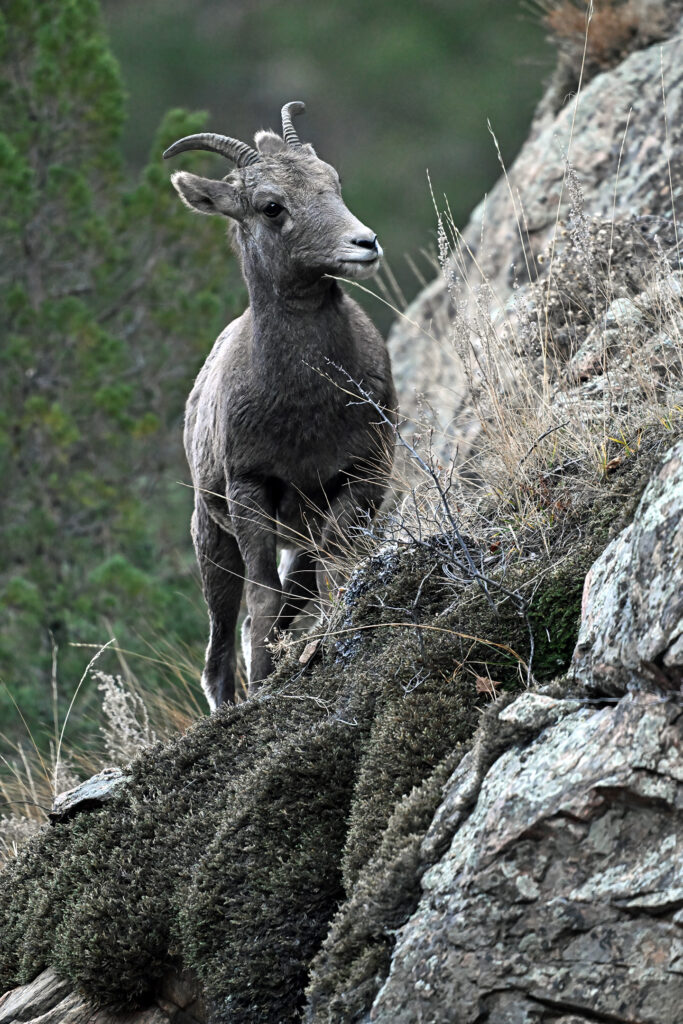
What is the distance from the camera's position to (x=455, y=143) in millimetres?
22953

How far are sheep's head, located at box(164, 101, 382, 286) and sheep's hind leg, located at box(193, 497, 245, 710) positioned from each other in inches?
53.6

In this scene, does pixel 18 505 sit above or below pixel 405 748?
below

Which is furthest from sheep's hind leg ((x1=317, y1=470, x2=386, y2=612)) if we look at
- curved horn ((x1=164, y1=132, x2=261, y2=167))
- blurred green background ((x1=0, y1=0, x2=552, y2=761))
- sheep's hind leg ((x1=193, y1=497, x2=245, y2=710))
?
blurred green background ((x1=0, y1=0, x2=552, y2=761))

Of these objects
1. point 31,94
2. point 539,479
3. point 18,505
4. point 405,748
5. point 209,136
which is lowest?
point 18,505

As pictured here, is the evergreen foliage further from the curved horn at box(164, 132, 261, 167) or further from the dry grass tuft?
the curved horn at box(164, 132, 261, 167)

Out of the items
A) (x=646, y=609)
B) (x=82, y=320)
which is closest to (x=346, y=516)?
(x=646, y=609)

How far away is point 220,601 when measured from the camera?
611cm

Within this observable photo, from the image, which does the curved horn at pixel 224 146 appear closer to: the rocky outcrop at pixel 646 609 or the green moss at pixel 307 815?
the green moss at pixel 307 815

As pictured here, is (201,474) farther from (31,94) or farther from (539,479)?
Result: (31,94)

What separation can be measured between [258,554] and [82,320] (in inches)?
274

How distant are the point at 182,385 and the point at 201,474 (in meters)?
6.96

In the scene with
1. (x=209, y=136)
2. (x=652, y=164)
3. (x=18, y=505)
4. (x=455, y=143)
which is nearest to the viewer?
(x=209, y=136)

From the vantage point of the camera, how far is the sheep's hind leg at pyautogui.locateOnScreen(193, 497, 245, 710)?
6.09 metres

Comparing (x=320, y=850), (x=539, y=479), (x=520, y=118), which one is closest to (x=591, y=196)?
(x=539, y=479)
